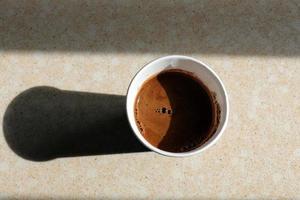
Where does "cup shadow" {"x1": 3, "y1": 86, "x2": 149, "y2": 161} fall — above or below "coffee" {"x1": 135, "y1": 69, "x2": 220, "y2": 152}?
below

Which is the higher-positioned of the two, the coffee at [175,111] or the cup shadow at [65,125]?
the coffee at [175,111]

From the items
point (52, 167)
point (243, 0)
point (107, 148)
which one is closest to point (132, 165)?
point (107, 148)

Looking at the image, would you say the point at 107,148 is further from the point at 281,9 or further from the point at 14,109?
the point at 281,9
